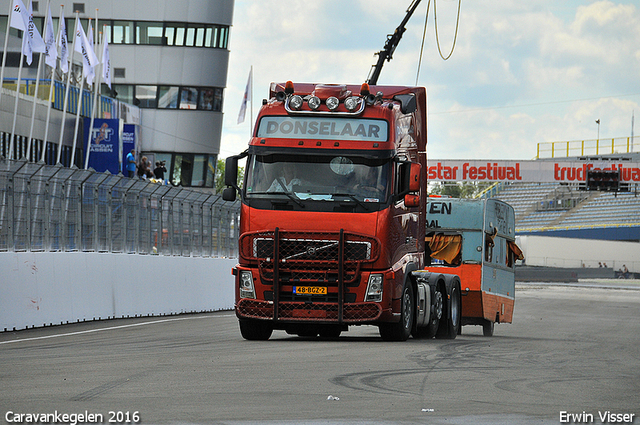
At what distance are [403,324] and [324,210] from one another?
2331mm

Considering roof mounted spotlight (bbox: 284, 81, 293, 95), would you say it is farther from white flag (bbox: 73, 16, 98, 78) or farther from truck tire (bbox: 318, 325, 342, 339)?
white flag (bbox: 73, 16, 98, 78)

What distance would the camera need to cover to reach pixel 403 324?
1609 centimetres

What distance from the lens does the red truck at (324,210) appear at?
49.3 ft

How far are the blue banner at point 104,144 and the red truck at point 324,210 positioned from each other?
34.9 m

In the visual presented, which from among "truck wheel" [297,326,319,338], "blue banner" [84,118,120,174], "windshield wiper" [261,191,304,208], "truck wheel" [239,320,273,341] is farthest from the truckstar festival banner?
"windshield wiper" [261,191,304,208]

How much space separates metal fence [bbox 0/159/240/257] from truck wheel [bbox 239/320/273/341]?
14.7 feet

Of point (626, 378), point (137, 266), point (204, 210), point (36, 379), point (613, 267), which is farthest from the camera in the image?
point (613, 267)

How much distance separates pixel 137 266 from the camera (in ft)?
75.6

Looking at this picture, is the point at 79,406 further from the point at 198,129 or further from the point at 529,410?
the point at 198,129

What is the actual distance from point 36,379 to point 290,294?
5440mm

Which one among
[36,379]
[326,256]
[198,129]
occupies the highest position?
[198,129]

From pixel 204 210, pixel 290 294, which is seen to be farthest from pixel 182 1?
pixel 290 294

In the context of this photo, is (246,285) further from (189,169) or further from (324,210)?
(189,169)

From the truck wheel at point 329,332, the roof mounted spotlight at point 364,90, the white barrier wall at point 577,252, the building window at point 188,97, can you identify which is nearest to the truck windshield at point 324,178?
the roof mounted spotlight at point 364,90
